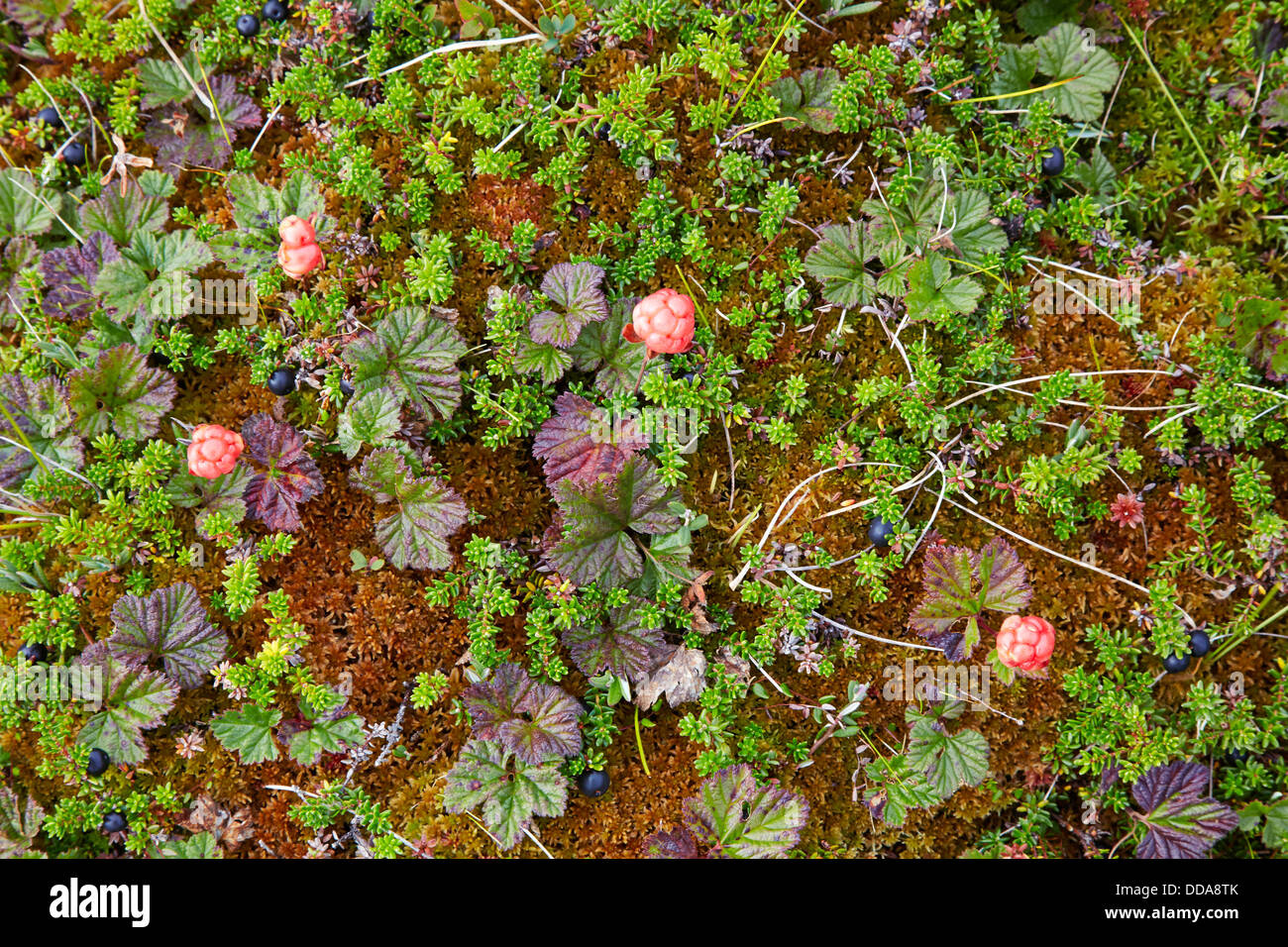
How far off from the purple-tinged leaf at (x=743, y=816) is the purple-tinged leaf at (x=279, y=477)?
220 cm

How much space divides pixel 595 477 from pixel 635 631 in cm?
70

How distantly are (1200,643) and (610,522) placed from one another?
2.73 metres

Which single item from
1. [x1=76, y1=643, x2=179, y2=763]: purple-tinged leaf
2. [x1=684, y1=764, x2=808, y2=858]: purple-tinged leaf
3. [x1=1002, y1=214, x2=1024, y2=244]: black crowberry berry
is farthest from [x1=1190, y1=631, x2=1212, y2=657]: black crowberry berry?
[x1=76, y1=643, x2=179, y2=763]: purple-tinged leaf

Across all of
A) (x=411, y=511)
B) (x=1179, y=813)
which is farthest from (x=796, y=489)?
(x=1179, y=813)

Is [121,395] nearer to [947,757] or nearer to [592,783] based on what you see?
[592,783]

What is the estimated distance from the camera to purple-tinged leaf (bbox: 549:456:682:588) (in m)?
3.69

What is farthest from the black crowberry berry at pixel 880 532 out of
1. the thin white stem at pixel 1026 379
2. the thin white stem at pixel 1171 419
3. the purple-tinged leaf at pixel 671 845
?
the purple-tinged leaf at pixel 671 845

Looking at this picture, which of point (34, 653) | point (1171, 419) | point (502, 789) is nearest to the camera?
point (502, 789)

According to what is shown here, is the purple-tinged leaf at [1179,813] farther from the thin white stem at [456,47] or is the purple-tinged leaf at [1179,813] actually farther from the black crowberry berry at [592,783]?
the thin white stem at [456,47]

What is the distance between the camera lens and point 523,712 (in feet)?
12.3

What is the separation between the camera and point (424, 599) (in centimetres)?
390

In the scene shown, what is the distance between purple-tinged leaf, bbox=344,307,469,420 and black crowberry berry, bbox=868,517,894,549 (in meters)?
1.98

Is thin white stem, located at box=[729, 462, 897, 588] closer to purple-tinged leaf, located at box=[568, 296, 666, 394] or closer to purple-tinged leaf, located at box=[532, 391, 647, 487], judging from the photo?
purple-tinged leaf, located at box=[532, 391, 647, 487]

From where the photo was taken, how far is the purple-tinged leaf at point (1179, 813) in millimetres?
3697
